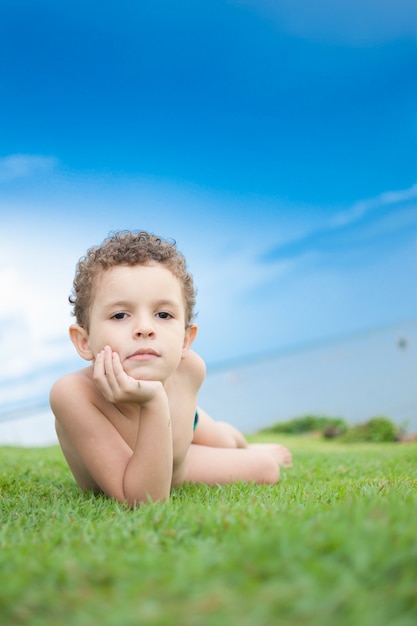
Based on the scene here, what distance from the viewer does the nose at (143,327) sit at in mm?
2779

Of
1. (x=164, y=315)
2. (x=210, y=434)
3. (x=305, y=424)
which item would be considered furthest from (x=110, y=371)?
(x=305, y=424)

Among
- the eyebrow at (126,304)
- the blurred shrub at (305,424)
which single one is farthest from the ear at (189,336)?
the blurred shrub at (305,424)

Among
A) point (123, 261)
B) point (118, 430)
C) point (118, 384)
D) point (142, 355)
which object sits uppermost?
point (123, 261)

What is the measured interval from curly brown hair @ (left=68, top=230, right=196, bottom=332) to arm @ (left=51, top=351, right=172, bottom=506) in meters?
0.40

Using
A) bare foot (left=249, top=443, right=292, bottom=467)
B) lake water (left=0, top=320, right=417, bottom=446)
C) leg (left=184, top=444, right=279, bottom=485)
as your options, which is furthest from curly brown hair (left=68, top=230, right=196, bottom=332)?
lake water (left=0, top=320, right=417, bottom=446)

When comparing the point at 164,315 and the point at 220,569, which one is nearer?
the point at 220,569

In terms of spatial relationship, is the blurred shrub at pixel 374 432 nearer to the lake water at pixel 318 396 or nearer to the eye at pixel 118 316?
the lake water at pixel 318 396

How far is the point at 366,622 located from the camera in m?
1.16

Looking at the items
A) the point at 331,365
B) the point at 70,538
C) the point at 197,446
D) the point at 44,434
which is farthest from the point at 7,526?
the point at 331,365

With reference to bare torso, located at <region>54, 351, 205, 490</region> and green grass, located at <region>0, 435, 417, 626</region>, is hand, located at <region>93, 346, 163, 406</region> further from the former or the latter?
green grass, located at <region>0, 435, 417, 626</region>

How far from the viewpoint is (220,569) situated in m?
1.35

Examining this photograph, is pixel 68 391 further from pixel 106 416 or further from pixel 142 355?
pixel 142 355

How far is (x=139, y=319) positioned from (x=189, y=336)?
0.59 m

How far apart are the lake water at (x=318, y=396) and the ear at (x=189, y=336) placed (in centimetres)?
622
